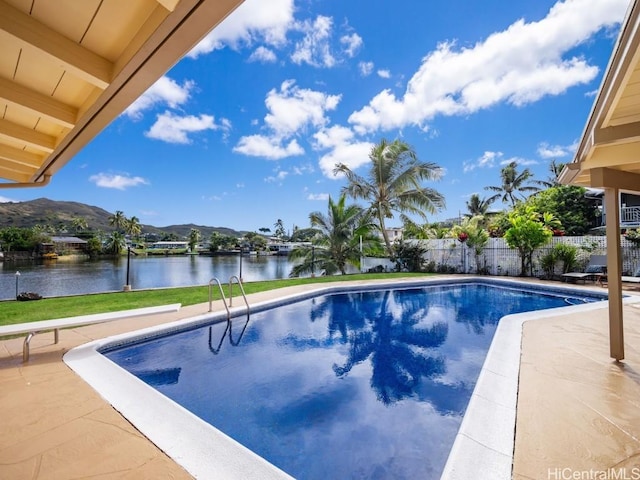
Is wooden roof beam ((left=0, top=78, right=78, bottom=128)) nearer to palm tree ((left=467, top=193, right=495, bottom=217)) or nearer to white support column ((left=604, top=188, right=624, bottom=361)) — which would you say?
white support column ((left=604, top=188, right=624, bottom=361))

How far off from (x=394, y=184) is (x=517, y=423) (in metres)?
14.9

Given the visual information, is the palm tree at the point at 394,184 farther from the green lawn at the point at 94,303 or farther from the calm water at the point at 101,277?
the green lawn at the point at 94,303

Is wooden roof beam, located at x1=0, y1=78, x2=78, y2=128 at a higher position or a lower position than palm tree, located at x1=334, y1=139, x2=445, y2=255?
lower

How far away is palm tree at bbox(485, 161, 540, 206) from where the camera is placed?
34775 millimetres

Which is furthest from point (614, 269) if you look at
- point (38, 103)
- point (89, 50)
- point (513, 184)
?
point (513, 184)

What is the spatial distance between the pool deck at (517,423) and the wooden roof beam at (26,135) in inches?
97.6

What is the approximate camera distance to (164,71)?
5.41 ft

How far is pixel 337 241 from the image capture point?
50.7 feet

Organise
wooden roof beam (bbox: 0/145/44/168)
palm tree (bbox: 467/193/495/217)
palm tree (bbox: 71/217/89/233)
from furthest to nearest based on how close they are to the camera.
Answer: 1. palm tree (bbox: 71/217/89/233)
2. palm tree (bbox: 467/193/495/217)
3. wooden roof beam (bbox: 0/145/44/168)

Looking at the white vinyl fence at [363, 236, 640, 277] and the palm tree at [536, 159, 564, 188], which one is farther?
the palm tree at [536, 159, 564, 188]

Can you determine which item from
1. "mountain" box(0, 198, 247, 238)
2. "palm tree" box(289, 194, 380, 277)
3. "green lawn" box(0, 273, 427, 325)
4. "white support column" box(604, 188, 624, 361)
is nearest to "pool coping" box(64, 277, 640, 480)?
"white support column" box(604, 188, 624, 361)

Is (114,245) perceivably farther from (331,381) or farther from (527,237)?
(331,381)

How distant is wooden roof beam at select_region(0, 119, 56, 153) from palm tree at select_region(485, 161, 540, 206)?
133 feet

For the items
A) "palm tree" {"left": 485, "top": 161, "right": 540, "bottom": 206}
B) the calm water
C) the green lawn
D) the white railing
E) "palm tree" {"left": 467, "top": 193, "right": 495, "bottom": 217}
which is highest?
"palm tree" {"left": 485, "top": 161, "right": 540, "bottom": 206}
